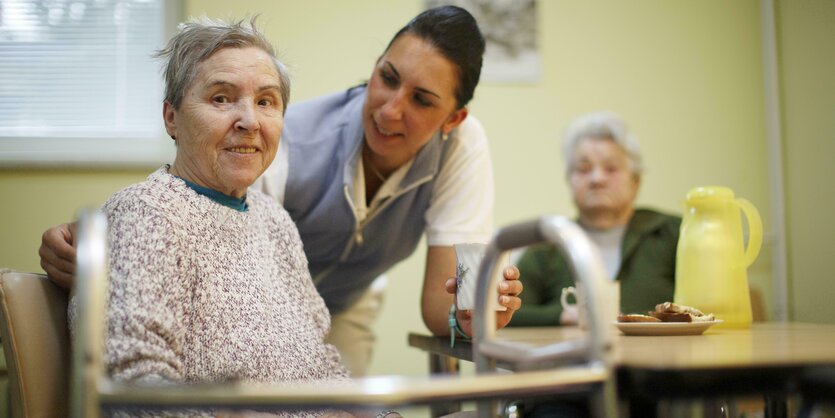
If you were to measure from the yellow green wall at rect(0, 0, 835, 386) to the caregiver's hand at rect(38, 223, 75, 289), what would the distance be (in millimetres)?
1785

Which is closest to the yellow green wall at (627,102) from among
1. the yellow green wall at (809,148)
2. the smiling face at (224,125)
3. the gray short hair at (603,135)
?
the yellow green wall at (809,148)

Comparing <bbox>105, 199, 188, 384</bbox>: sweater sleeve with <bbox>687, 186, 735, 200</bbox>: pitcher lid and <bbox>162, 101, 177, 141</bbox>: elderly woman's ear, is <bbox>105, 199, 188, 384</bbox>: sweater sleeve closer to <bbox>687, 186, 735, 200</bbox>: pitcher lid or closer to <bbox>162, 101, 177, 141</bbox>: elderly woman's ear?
<bbox>162, 101, 177, 141</bbox>: elderly woman's ear

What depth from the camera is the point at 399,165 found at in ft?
6.16

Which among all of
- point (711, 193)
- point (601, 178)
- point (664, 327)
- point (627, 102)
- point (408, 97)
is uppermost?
point (627, 102)

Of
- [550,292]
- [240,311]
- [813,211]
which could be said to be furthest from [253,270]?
[813,211]

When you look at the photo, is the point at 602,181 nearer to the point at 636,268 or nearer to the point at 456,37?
the point at 636,268

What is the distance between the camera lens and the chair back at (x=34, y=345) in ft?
Answer: 3.59

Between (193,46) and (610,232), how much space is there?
1.67 metres

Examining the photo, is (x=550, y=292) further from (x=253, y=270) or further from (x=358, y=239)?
(x=253, y=270)

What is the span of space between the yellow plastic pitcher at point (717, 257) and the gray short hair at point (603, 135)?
1.07 m

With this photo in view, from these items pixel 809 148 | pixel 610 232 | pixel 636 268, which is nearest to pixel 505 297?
pixel 636 268

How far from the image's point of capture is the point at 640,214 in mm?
2514

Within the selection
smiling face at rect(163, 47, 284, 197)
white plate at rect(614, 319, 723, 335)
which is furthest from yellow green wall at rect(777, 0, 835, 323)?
smiling face at rect(163, 47, 284, 197)

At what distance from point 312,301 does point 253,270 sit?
19 centimetres
